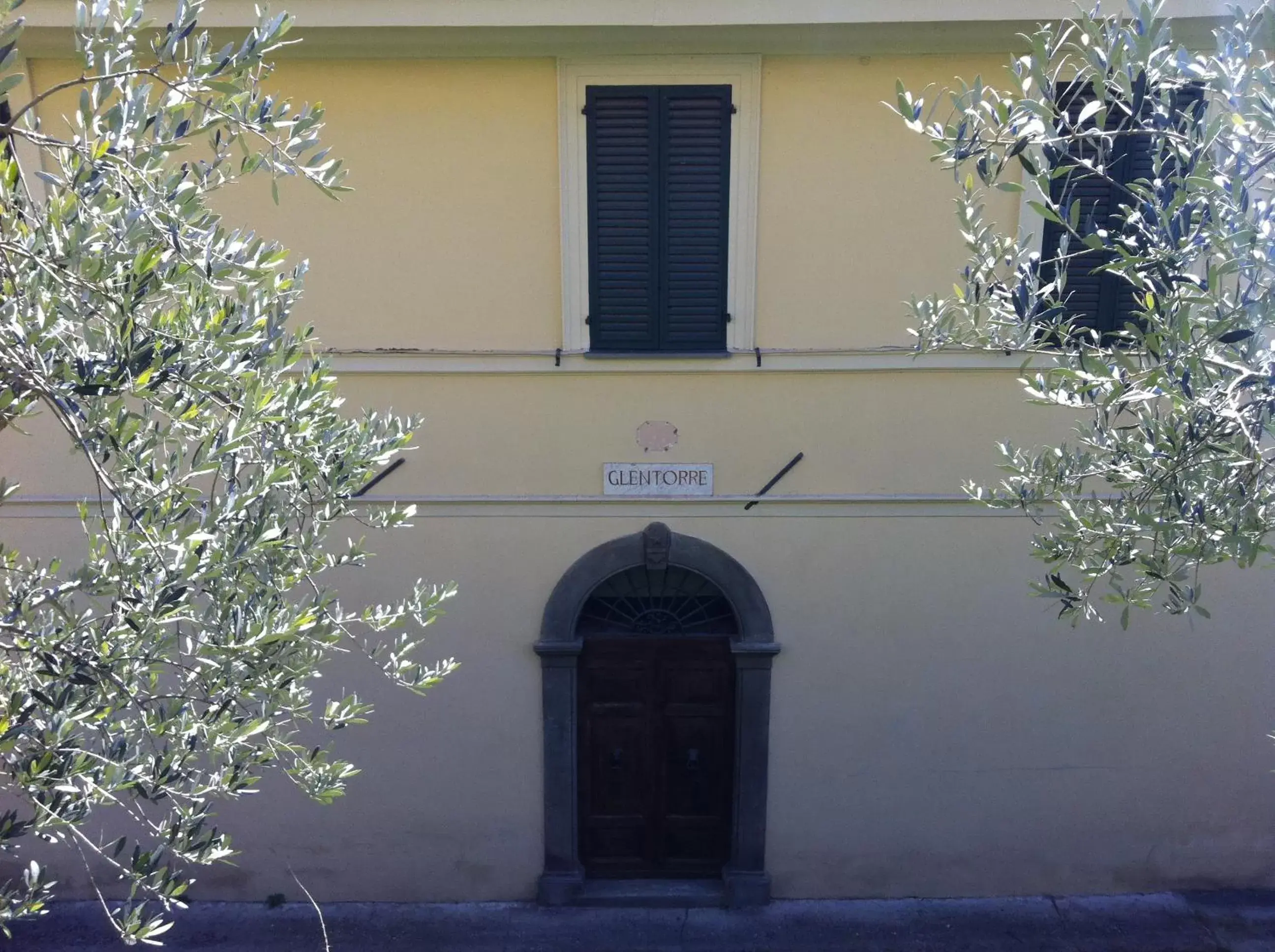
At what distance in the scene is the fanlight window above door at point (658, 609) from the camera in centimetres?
724

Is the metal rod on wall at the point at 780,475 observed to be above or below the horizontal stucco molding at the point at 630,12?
below

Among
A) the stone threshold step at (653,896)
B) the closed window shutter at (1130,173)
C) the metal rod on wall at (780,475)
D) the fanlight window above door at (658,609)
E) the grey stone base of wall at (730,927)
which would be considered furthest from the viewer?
the stone threshold step at (653,896)

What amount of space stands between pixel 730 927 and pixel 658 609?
219cm

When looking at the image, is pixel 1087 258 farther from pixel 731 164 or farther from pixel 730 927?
pixel 730 927

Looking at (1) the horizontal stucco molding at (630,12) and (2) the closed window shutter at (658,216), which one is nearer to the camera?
(1) the horizontal stucco molding at (630,12)

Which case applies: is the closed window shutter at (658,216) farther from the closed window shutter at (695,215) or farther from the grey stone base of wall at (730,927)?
the grey stone base of wall at (730,927)

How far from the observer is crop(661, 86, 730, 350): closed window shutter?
6.51 m

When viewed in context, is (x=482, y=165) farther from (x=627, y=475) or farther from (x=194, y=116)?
(x=194, y=116)

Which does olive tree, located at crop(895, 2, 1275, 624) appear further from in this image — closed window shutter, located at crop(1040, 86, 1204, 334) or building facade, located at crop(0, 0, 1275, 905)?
building facade, located at crop(0, 0, 1275, 905)

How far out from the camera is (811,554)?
6.97 m

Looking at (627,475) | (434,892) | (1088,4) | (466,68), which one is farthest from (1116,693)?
(466,68)

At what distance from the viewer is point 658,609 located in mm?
7281

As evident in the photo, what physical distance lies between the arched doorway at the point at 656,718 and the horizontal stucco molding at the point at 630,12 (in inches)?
121

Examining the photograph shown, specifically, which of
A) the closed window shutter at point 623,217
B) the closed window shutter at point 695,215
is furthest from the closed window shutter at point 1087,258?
the closed window shutter at point 623,217
